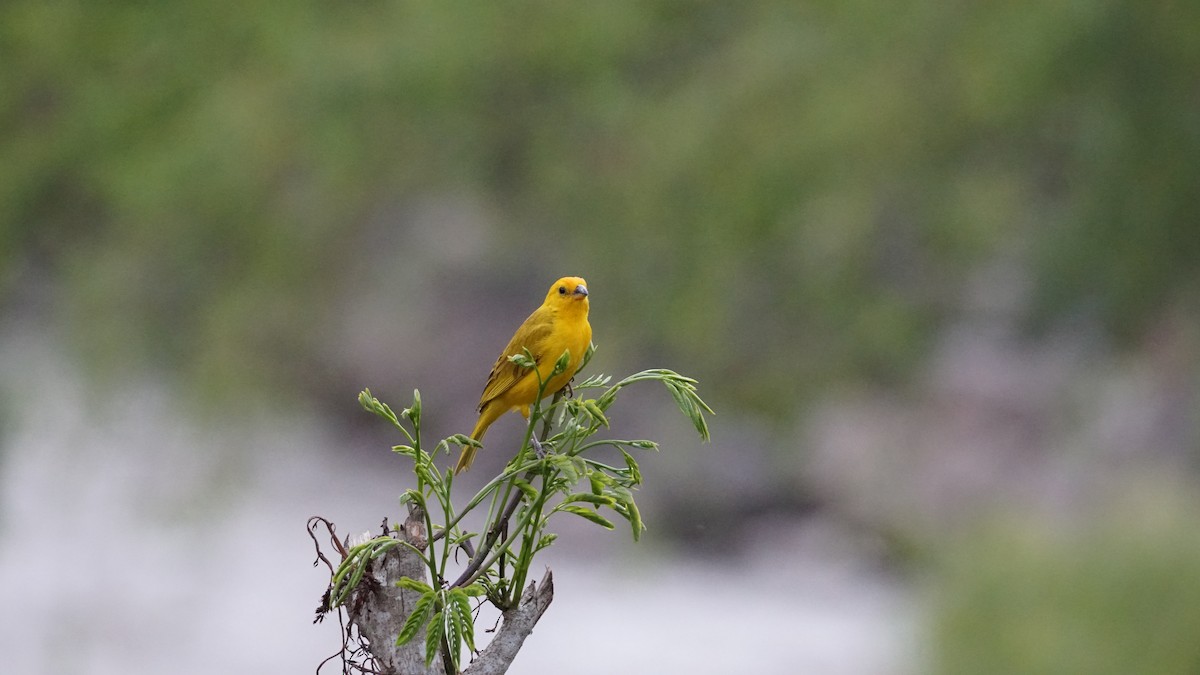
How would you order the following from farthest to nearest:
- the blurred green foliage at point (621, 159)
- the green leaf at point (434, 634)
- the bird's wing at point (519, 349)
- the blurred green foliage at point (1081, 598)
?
1. the blurred green foliage at point (621, 159)
2. the blurred green foliage at point (1081, 598)
3. the bird's wing at point (519, 349)
4. the green leaf at point (434, 634)

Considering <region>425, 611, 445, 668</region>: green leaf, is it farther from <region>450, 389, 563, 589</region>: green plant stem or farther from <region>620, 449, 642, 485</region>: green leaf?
<region>620, 449, 642, 485</region>: green leaf

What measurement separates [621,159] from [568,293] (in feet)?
11.1

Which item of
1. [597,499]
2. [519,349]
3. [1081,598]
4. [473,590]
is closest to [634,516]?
[597,499]

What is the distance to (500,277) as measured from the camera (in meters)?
5.34

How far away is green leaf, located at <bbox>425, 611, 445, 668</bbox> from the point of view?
928 millimetres

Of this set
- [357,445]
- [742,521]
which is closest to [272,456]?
[357,445]

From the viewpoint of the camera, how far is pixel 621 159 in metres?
5.07

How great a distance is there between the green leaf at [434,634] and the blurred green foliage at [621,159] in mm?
3839

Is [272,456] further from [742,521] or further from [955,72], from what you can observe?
[955,72]

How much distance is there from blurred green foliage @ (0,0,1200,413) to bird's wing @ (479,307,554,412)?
3088mm

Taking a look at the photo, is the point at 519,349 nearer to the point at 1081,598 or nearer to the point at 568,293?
the point at 568,293

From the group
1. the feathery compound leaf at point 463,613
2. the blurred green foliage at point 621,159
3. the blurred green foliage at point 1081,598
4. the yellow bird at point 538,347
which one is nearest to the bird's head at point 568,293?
the yellow bird at point 538,347

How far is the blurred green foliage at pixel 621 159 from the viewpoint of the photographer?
4.77m

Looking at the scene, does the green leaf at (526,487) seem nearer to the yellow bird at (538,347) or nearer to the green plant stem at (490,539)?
the green plant stem at (490,539)
